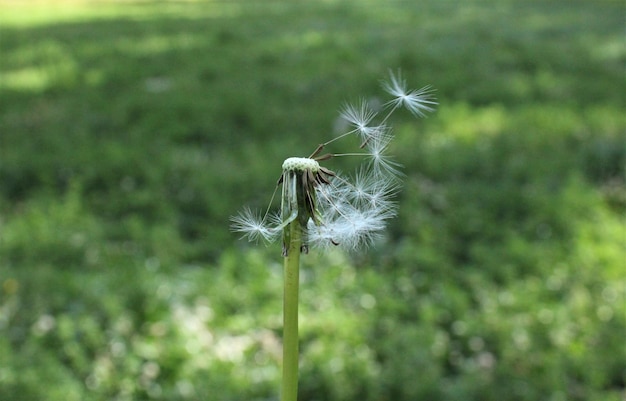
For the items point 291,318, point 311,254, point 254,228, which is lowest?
point 291,318

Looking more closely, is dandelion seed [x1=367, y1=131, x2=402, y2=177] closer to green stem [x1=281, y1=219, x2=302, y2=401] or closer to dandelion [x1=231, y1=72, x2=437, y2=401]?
dandelion [x1=231, y1=72, x2=437, y2=401]

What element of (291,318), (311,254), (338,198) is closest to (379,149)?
(338,198)

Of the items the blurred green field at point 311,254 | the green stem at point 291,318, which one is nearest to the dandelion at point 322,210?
the green stem at point 291,318

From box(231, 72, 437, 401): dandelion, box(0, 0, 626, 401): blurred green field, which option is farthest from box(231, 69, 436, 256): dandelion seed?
box(0, 0, 626, 401): blurred green field

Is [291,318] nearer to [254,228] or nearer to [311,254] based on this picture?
[254,228]

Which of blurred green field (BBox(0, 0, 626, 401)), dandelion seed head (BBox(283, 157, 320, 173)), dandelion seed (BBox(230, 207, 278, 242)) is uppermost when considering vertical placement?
blurred green field (BBox(0, 0, 626, 401))

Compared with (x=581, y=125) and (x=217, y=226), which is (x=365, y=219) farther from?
(x=581, y=125)
